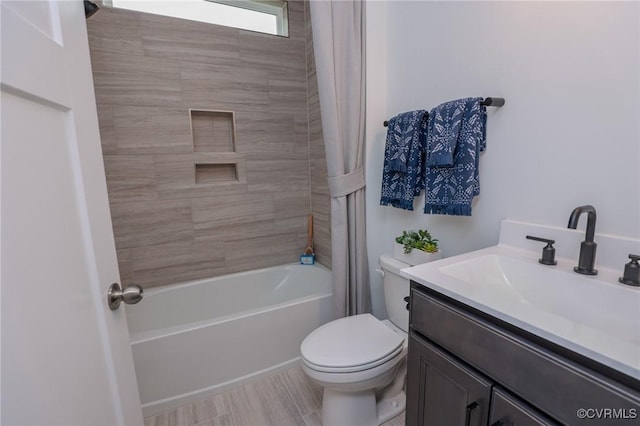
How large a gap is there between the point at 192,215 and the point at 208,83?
93cm

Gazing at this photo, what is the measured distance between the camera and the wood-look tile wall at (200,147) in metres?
1.88

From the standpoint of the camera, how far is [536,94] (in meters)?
1.11

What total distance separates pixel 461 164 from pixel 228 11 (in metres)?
1.97

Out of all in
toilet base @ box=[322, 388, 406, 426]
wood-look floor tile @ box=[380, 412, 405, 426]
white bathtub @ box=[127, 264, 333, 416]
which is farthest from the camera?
white bathtub @ box=[127, 264, 333, 416]

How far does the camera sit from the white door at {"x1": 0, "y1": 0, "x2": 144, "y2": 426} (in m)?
0.42

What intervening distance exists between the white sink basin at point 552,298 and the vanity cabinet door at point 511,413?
7.4 inches

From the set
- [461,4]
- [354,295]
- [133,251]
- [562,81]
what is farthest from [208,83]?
[562,81]

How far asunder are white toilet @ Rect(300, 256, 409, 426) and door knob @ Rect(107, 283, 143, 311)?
0.79m

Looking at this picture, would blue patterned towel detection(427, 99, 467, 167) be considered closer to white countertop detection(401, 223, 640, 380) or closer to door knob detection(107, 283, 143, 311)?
white countertop detection(401, 223, 640, 380)

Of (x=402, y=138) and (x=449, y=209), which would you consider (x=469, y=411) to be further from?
(x=402, y=138)

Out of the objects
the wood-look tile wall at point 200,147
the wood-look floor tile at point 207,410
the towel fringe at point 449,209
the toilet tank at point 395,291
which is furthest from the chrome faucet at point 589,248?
the wood-look floor tile at point 207,410

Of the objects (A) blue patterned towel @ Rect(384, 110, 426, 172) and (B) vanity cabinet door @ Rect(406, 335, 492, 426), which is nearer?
(B) vanity cabinet door @ Rect(406, 335, 492, 426)

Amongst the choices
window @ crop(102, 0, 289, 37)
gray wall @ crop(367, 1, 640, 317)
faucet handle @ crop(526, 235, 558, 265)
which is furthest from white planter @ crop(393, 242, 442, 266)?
window @ crop(102, 0, 289, 37)

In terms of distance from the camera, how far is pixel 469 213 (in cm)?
127
